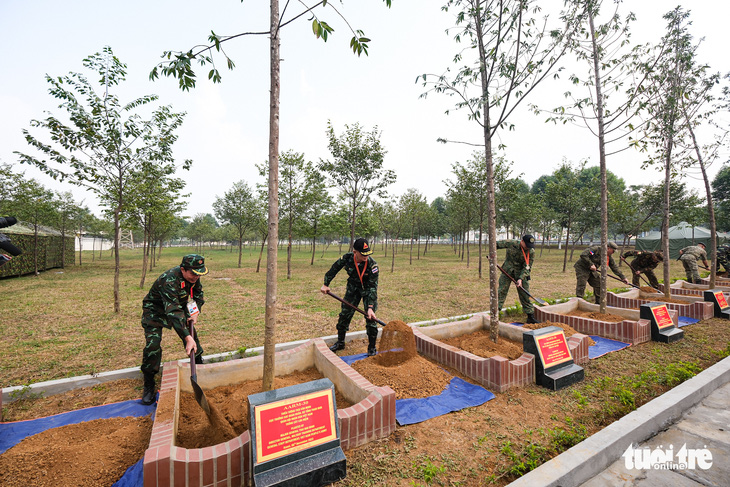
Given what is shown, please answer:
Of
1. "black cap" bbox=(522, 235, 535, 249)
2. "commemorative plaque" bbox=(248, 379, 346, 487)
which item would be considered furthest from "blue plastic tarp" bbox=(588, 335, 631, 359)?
"commemorative plaque" bbox=(248, 379, 346, 487)

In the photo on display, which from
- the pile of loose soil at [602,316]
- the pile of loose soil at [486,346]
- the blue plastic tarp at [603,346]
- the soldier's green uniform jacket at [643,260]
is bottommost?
the blue plastic tarp at [603,346]

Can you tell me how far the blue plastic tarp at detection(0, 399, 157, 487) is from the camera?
2398 millimetres

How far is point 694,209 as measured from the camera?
54.1ft

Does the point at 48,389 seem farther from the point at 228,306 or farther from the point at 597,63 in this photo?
the point at 597,63

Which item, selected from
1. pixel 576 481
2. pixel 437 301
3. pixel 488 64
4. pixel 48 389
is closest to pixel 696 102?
pixel 488 64

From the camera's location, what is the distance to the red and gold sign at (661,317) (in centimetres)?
542

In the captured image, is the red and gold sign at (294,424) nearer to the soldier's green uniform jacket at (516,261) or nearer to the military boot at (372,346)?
the military boot at (372,346)

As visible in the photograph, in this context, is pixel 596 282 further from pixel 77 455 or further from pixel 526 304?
pixel 77 455

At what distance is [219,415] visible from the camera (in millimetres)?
2844

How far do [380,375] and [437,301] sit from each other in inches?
238

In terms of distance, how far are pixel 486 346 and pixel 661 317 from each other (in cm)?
355

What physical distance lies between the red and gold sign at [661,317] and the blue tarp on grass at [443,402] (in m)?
4.10

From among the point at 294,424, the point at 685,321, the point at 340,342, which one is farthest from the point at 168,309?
the point at 685,321

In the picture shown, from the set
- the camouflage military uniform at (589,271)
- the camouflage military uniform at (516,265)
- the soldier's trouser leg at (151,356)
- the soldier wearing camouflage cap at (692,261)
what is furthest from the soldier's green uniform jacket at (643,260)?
the soldier's trouser leg at (151,356)
